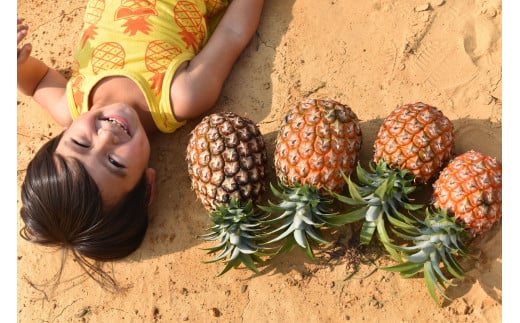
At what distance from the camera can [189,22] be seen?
3385mm

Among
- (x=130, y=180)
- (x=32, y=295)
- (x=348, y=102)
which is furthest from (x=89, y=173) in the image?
(x=348, y=102)

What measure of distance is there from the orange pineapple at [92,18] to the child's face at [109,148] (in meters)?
0.69

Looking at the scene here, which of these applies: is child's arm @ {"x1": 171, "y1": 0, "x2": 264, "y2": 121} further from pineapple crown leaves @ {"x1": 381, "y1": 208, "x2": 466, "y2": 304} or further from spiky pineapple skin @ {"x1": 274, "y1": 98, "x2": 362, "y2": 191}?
pineapple crown leaves @ {"x1": 381, "y1": 208, "x2": 466, "y2": 304}

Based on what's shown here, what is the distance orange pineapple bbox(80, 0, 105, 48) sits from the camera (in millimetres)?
3352

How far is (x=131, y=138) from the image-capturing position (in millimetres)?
2928

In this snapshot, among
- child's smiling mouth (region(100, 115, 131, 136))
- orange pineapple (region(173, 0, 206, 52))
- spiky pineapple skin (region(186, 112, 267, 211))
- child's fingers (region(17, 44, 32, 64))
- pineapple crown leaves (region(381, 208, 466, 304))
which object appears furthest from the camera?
orange pineapple (region(173, 0, 206, 52))

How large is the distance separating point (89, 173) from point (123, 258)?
28.8 inches

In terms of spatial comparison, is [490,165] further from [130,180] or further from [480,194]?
[130,180]

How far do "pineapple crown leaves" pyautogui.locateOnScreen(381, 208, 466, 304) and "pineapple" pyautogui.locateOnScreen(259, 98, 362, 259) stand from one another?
0.46 meters

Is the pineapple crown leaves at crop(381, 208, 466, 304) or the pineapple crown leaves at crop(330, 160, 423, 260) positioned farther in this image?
the pineapple crown leaves at crop(330, 160, 423, 260)

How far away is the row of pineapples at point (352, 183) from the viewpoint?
97.0 inches

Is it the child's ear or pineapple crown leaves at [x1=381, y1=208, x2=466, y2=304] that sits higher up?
pineapple crown leaves at [x1=381, y1=208, x2=466, y2=304]

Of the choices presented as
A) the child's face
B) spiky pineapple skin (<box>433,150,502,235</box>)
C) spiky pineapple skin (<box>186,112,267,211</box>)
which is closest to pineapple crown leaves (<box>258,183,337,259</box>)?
spiky pineapple skin (<box>186,112,267,211</box>)

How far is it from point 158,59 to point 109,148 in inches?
28.6
